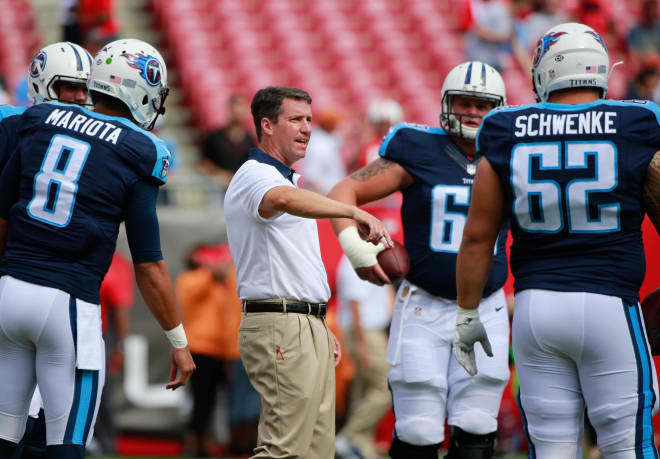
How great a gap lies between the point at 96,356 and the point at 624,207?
194cm

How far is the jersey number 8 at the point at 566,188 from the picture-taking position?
338cm

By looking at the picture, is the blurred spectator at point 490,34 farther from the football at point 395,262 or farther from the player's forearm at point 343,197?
the football at point 395,262

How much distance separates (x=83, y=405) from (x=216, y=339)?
4.13m

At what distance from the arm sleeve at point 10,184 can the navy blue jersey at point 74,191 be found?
7cm

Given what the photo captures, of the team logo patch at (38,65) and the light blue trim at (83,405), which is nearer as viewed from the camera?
the light blue trim at (83,405)

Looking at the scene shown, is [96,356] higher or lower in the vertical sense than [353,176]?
lower

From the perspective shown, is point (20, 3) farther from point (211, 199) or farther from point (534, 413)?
point (534, 413)

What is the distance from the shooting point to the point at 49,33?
12828mm

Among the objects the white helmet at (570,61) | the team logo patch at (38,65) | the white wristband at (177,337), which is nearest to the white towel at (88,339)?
the white wristband at (177,337)

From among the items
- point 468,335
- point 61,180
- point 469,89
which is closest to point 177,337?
point 61,180

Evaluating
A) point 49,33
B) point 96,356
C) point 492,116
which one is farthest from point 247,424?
point 49,33

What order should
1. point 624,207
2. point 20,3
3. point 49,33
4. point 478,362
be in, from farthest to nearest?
point 20,3, point 49,33, point 478,362, point 624,207

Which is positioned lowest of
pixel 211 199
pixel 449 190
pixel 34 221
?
pixel 34 221

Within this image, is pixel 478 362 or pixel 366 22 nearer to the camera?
pixel 478 362
